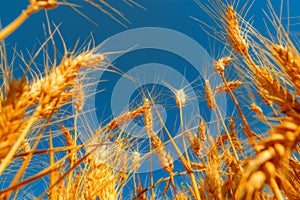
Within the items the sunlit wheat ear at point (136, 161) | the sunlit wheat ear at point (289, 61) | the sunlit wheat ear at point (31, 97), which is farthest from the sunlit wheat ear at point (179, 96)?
the sunlit wheat ear at point (31, 97)

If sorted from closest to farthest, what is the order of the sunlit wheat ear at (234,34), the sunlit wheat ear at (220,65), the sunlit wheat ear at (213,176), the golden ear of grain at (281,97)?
the golden ear of grain at (281,97) < the sunlit wheat ear at (213,176) < the sunlit wheat ear at (234,34) < the sunlit wheat ear at (220,65)

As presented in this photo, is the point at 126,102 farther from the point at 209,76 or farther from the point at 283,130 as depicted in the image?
the point at 283,130

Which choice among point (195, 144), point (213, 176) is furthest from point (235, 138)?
point (195, 144)

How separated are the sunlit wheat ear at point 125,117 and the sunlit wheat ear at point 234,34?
3.34ft

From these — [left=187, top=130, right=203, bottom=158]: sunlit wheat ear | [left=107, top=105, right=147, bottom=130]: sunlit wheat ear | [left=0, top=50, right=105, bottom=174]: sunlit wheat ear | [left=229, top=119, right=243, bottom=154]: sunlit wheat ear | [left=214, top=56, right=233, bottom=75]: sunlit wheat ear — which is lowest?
[left=0, top=50, right=105, bottom=174]: sunlit wheat ear

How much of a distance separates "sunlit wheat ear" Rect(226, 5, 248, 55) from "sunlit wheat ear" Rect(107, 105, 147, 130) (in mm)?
1018

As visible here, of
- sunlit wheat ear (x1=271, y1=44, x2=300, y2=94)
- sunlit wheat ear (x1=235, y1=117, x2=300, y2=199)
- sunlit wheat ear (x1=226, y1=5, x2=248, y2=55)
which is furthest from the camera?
sunlit wheat ear (x1=226, y1=5, x2=248, y2=55)

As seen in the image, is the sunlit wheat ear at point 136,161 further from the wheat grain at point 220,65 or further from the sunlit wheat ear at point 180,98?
the wheat grain at point 220,65

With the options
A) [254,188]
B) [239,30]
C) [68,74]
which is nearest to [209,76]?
[239,30]

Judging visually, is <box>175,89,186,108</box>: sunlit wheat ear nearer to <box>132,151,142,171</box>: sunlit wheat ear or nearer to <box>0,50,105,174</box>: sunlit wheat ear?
<box>132,151,142,171</box>: sunlit wheat ear

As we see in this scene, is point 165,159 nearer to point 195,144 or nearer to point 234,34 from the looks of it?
point 195,144

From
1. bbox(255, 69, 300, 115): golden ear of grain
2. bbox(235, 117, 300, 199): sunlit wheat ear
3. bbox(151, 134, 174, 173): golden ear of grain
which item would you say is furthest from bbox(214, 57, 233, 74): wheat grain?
bbox(235, 117, 300, 199): sunlit wheat ear

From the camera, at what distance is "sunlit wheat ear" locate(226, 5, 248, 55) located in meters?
2.32

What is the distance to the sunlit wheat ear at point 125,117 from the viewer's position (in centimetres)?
267
